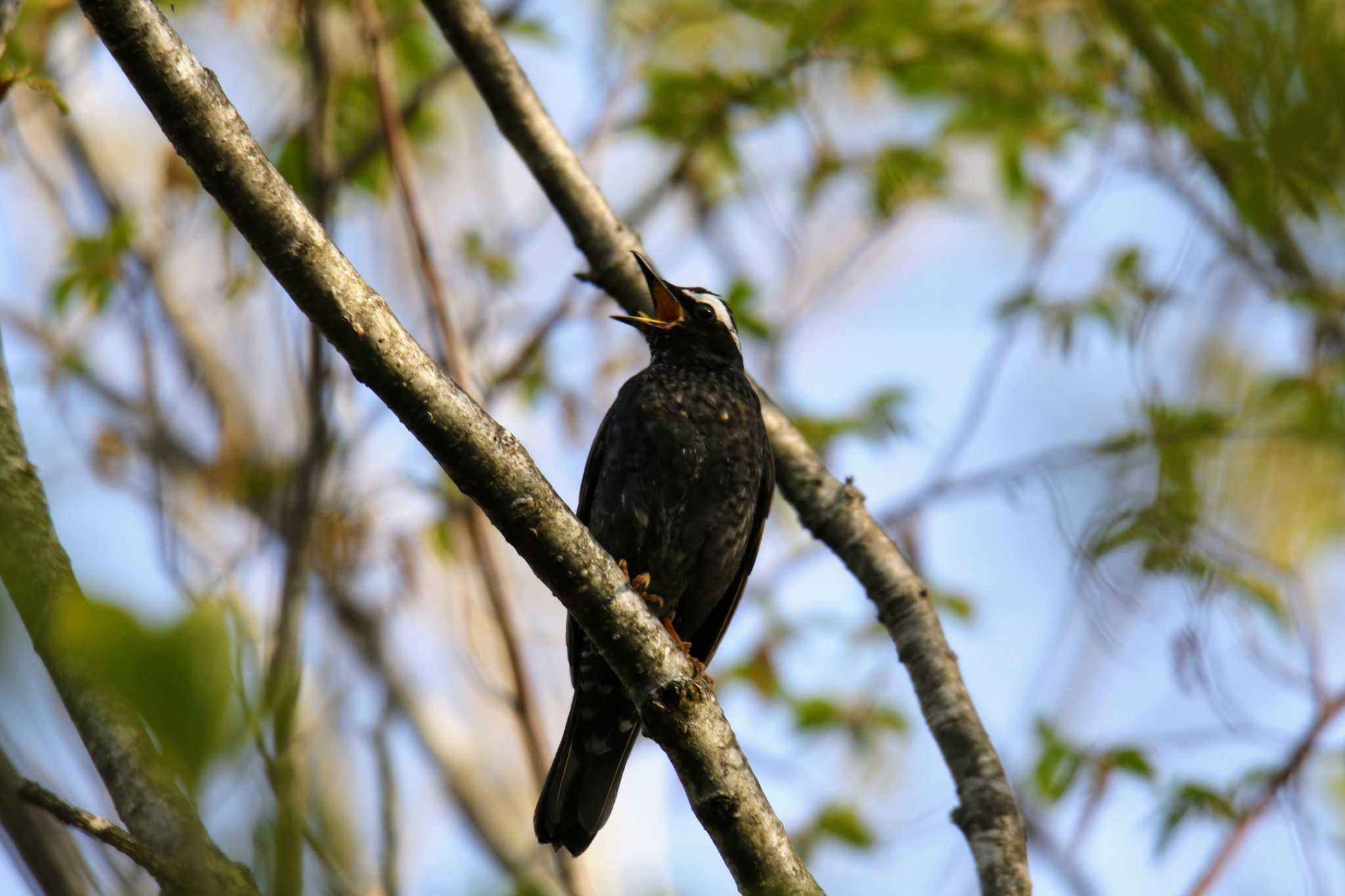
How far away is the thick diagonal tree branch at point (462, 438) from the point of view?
2357 mm

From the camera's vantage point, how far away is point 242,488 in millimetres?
6598

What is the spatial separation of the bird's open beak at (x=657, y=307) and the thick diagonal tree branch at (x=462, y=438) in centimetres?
188

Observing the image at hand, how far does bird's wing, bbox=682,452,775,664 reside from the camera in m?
5.07

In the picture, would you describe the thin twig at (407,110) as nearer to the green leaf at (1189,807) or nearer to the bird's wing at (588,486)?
the bird's wing at (588,486)

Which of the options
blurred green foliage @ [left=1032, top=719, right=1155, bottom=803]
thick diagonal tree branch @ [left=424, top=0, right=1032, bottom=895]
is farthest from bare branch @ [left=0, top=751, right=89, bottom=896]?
blurred green foliage @ [left=1032, top=719, right=1155, bottom=803]

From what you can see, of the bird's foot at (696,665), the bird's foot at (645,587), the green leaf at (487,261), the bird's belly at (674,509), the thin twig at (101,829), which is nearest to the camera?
the thin twig at (101,829)

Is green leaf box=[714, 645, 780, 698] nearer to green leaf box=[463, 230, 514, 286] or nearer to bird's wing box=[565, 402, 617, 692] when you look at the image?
bird's wing box=[565, 402, 617, 692]

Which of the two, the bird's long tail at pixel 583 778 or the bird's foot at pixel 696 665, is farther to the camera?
the bird's long tail at pixel 583 778

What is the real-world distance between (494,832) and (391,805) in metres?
4.53

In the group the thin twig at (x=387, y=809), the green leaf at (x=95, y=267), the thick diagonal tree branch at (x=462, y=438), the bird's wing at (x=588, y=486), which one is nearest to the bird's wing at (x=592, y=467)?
the bird's wing at (x=588, y=486)

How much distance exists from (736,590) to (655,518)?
595 mm

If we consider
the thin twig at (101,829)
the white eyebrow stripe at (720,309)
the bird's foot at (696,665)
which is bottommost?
the thin twig at (101,829)

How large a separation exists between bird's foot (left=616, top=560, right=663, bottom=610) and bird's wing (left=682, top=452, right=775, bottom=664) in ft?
1.29

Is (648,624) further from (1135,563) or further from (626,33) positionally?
(626,33)
